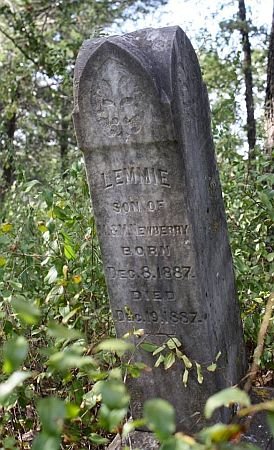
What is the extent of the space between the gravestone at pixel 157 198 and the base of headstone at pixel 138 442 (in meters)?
0.11

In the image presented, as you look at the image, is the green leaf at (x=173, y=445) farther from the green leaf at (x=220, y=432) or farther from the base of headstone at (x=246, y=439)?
the base of headstone at (x=246, y=439)

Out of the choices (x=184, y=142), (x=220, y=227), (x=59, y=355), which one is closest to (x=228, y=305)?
(x=220, y=227)

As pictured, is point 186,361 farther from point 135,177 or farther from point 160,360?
point 135,177

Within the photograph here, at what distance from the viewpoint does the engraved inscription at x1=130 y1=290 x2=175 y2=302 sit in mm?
2506

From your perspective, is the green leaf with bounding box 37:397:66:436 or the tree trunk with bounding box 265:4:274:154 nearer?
A: the green leaf with bounding box 37:397:66:436

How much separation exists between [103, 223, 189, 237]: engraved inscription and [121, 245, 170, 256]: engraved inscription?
0.05 meters

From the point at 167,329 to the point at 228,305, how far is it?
44cm

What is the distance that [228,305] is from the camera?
288cm

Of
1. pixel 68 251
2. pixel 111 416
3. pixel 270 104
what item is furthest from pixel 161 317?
pixel 270 104

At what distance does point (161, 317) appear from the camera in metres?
2.55

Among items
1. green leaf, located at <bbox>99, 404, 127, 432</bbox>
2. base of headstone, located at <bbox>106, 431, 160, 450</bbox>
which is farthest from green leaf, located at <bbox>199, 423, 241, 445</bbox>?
base of headstone, located at <bbox>106, 431, 160, 450</bbox>

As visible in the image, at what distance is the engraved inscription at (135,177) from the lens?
235 cm

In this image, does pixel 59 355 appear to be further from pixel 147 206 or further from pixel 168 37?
pixel 168 37

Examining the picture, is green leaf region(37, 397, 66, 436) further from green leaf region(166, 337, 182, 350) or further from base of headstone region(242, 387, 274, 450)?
base of headstone region(242, 387, 274, 450)
